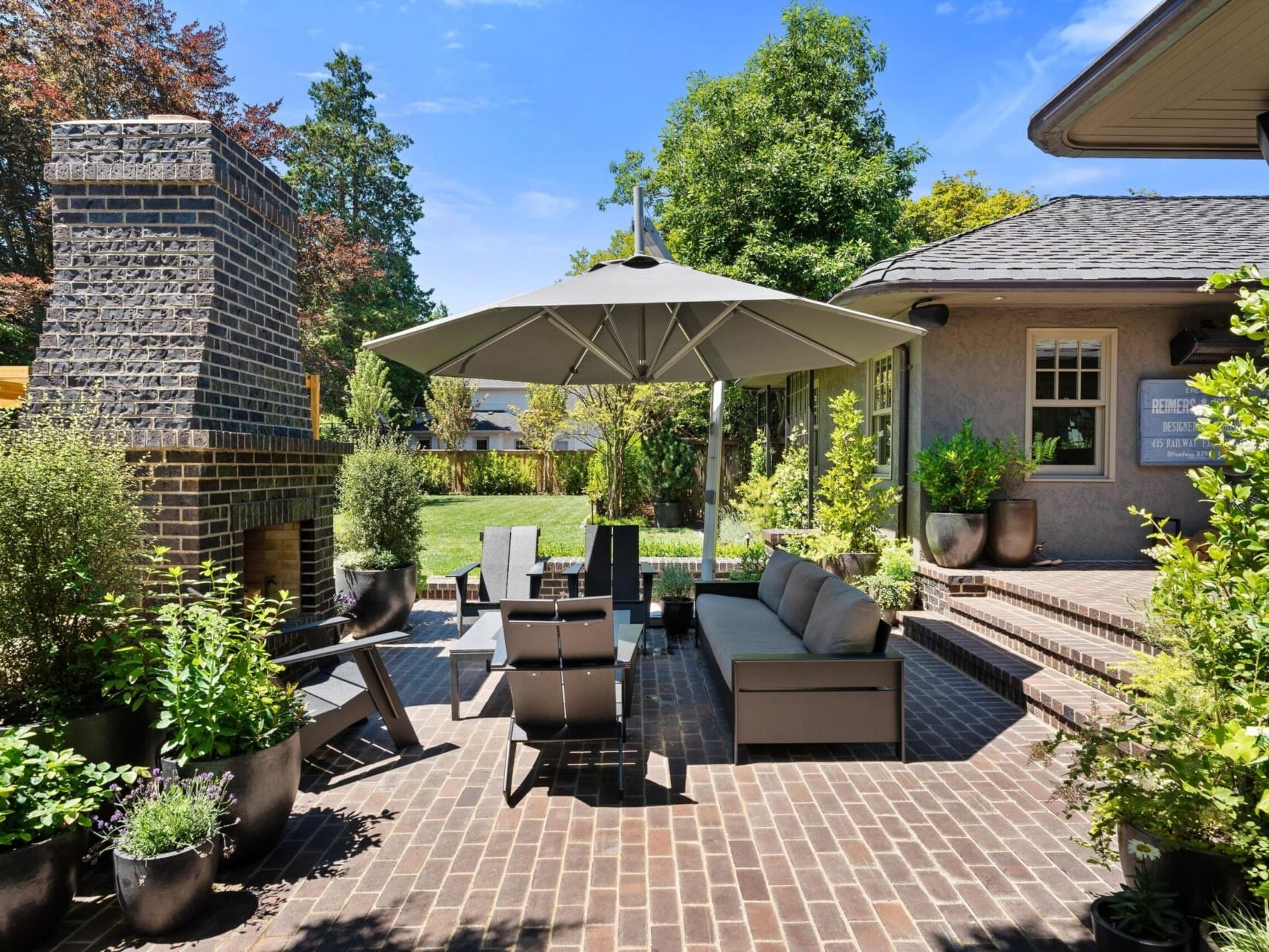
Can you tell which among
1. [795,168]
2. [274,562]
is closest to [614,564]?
[274,562]

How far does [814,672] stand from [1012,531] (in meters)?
4.24

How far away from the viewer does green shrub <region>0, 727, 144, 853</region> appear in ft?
7.68

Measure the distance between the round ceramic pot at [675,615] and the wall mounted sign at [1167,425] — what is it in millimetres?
5330

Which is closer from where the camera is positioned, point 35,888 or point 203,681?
point 35,888

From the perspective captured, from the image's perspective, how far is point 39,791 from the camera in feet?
8.23

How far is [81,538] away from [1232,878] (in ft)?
14.5

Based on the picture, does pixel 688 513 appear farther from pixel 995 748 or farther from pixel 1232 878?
pixel 1232 878

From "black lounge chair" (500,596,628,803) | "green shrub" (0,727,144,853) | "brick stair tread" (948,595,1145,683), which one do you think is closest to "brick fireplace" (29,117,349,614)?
"green shrub" (0,727,144,853)

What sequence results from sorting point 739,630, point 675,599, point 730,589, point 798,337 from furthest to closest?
1. point 675,599
2. point 730,589
3. point 739,630
4. point 798,337

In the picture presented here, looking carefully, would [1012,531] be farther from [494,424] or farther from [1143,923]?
[494,424]

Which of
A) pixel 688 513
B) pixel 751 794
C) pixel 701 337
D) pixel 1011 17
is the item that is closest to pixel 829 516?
pixel 701 337

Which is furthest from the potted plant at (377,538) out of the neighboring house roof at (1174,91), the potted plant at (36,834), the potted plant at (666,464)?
the potted plant at (666,464)

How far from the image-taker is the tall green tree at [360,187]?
26.7 m

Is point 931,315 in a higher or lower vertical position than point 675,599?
higher
